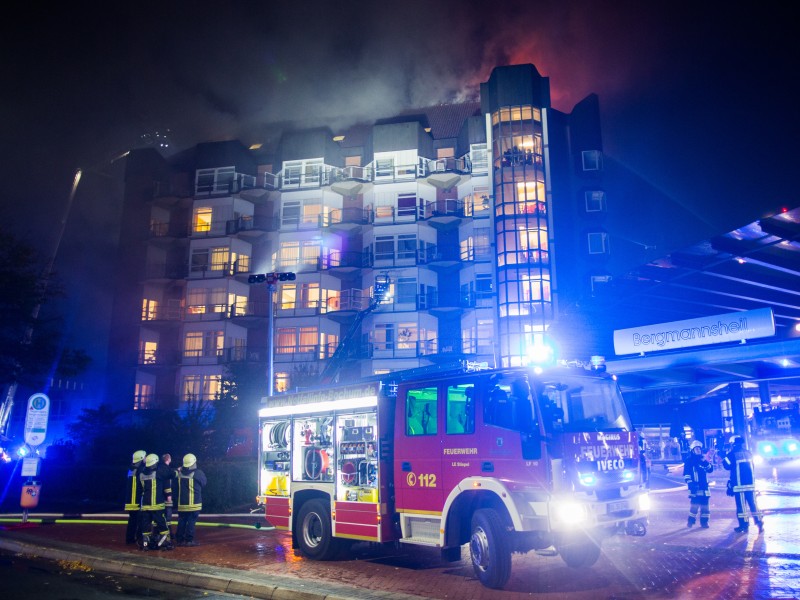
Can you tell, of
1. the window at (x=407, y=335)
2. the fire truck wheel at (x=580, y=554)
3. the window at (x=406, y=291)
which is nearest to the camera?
the fire truck wheel at (x=580, y=554)

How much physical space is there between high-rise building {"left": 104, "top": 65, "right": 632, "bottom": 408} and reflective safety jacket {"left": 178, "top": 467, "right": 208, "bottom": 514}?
26.6 meters

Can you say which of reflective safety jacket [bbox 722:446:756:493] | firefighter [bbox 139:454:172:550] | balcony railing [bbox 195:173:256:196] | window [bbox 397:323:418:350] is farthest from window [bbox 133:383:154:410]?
reflective safety jacket [bbox 722:446:756:493]

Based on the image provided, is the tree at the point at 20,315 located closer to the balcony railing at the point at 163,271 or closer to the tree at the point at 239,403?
the tree at the point at 239,403

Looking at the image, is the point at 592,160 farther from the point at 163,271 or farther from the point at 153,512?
the point at 153,512

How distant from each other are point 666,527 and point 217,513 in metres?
14.1

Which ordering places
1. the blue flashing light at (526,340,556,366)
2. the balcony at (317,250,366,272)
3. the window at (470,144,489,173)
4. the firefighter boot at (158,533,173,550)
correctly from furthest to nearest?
1. the balcony at (317,250,366,272)
2. the window at (470,144,489,173)
3. the firefighter boot at (158,533,173,550)
4. the blue flashing light at (526,340,556,366)

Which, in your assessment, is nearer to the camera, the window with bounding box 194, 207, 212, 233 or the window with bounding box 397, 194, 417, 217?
the window with bounding box 397, 194, 417, 217

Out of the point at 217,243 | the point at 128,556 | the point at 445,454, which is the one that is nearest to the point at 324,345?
the point at 217,243

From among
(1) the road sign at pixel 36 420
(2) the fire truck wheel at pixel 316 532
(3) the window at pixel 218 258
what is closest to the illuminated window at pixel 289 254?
(3) the window at pixel 218 258

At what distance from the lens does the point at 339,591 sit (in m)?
8.34

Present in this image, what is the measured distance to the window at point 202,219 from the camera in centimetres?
A: 4838

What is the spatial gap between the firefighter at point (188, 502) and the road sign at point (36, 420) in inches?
304

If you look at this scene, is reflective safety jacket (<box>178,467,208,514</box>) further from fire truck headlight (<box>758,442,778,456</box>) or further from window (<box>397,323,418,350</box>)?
window (<box>397,323,418,350</box>)

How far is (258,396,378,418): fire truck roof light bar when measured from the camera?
35.5 ft
